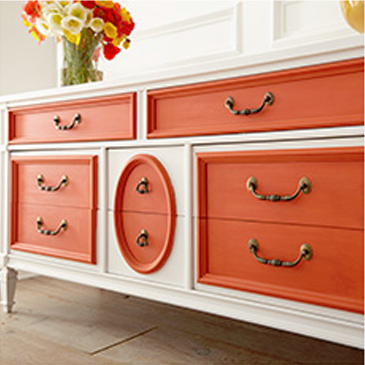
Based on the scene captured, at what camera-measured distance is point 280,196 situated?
1114 mm

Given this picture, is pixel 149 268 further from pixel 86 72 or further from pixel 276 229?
pixel 86 72

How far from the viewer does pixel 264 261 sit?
3.71 feet

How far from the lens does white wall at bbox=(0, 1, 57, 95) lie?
7.57 feet

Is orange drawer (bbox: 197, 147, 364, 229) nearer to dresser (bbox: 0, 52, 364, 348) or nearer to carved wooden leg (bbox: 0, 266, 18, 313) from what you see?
dresser (bbox: 0, 52, 364, 348)

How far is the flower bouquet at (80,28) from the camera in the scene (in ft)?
5.40

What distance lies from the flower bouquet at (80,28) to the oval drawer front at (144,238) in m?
0.60

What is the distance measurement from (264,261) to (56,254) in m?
0.76

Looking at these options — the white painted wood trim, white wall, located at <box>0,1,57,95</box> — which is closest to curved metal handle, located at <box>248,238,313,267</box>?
the white painted wood trim

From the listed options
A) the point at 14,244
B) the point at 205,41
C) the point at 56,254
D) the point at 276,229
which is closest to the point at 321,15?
the point at 205,41

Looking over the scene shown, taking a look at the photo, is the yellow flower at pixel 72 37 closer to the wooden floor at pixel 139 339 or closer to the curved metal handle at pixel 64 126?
the curved metal handle at pixel 64 126

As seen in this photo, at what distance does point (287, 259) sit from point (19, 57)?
1804 mm

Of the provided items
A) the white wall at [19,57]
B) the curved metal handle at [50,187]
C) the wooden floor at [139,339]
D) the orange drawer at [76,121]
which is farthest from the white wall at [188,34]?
the wooden floor at [139,339]

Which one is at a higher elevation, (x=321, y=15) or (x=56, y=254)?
(x=321, y=15)

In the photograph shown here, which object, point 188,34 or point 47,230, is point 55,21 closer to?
point 188,34
